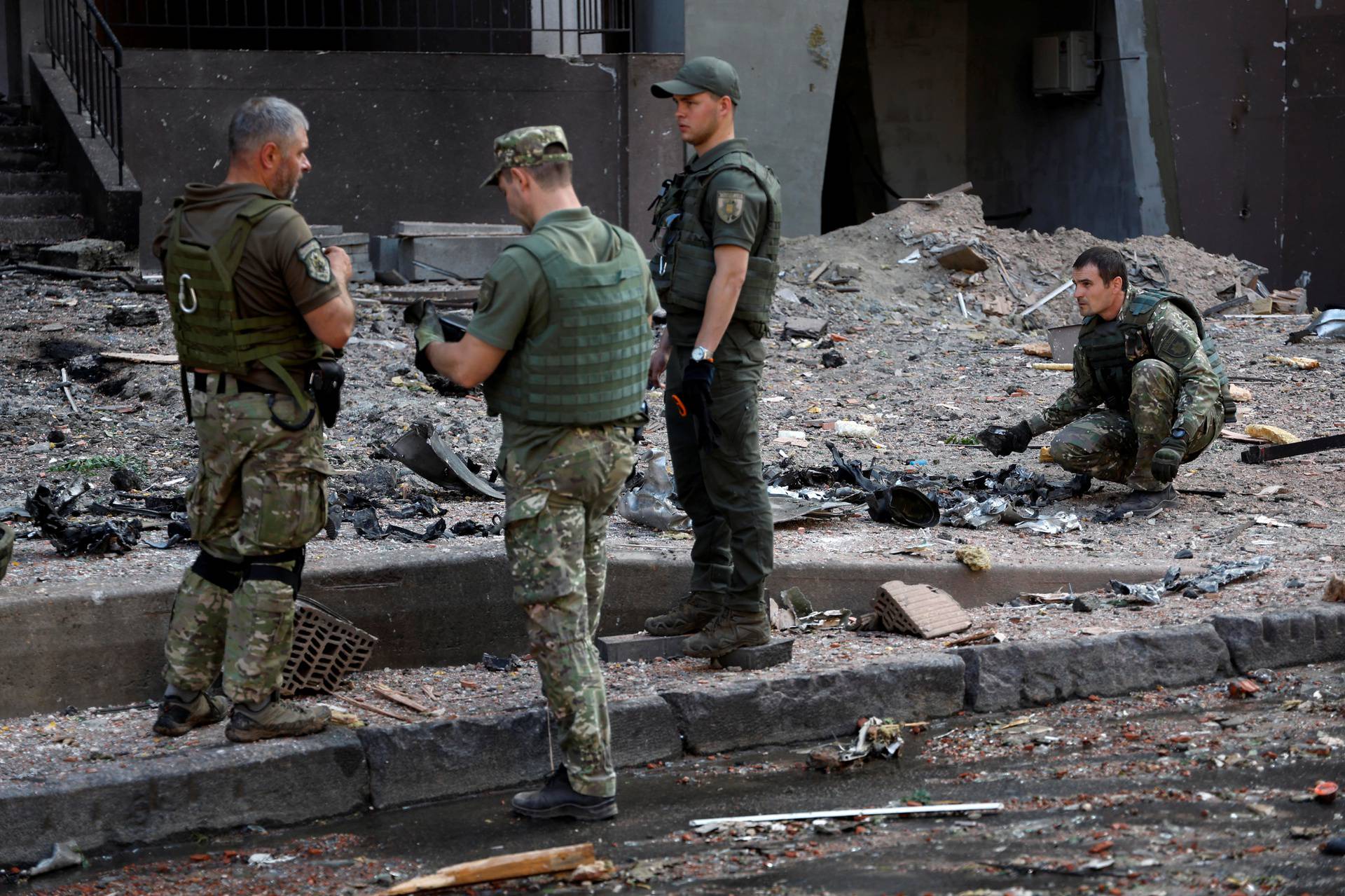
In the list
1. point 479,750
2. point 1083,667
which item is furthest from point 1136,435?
point 479,750

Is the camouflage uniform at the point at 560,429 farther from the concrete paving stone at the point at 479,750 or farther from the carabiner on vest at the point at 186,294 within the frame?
the carabiner on vest at the point at 186,294

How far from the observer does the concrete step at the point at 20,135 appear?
1327 cm

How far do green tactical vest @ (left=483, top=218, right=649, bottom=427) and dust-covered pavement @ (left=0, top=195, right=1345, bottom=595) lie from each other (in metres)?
1.84

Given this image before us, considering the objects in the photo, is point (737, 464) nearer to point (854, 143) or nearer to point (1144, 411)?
point (1144, 411)

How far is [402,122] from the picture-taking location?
13.0 m

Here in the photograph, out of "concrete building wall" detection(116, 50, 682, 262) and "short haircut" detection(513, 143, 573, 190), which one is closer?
"short haircut" detection(513, 143, 573, 190)

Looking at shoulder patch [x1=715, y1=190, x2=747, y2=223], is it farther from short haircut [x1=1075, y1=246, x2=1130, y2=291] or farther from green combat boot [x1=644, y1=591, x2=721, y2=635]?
short haircut [x1=1075, y1=246, x2=1130, y2=291]

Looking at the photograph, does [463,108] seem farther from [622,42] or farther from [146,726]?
[146,726]

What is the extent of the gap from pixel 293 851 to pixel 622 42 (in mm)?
11963

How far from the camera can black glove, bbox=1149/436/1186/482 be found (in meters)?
6.63

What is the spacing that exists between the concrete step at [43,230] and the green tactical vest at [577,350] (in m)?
9.87

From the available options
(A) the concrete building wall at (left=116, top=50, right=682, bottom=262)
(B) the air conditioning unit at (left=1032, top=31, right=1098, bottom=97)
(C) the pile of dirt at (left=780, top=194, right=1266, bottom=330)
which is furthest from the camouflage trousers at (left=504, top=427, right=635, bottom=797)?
(B) the air conditioning unit at (left=1032, top=31, right=1098, bottom=97)

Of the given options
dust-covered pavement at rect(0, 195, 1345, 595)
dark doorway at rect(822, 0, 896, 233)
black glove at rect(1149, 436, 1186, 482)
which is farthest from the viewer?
dark doorway at rect(822, 0, 896, 233)

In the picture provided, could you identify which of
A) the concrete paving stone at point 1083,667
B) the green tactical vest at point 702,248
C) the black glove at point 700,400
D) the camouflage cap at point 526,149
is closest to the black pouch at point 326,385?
the camouflage cap at point 526,149
